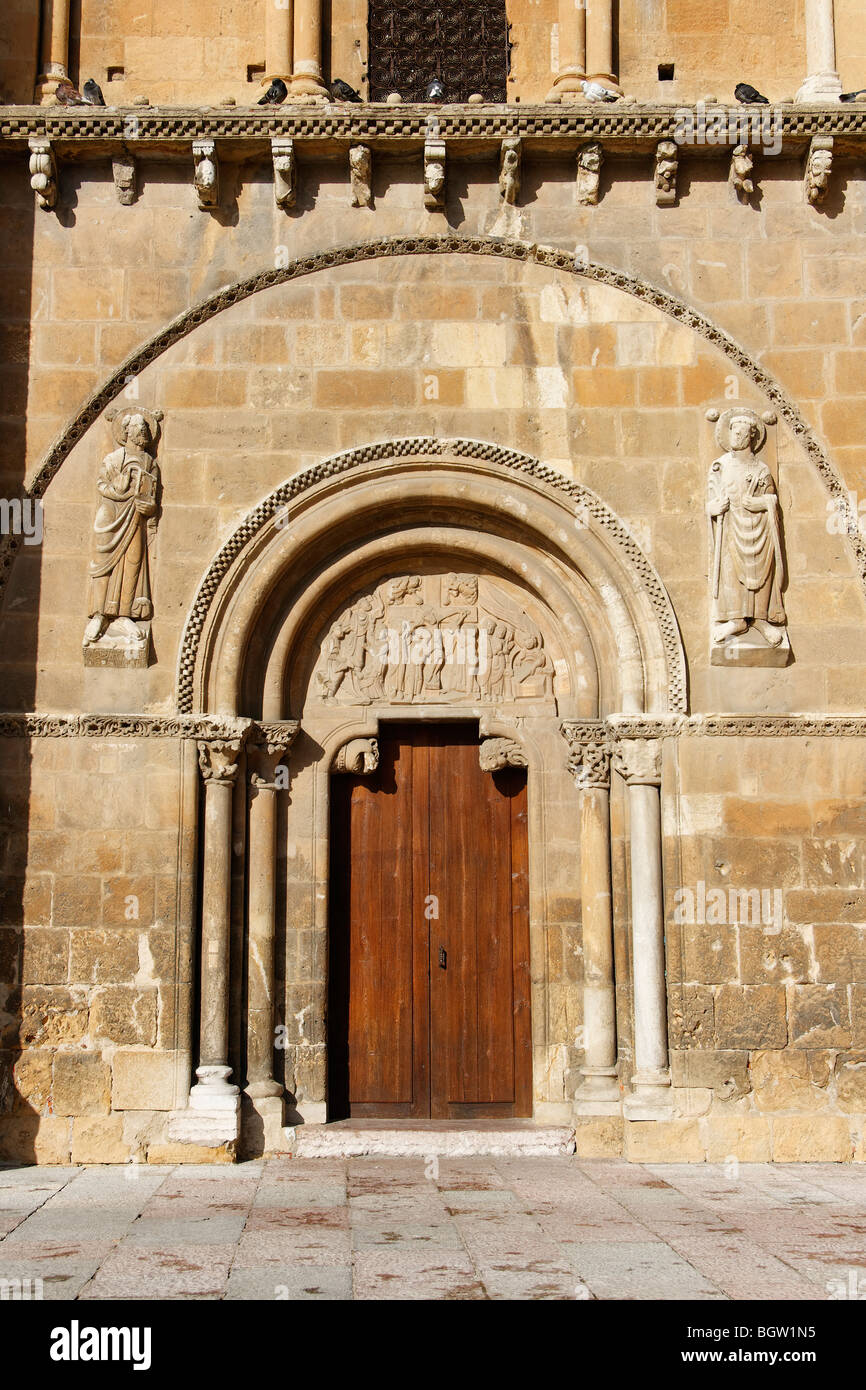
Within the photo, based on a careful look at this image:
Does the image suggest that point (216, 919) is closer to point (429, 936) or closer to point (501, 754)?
point (429, 936)

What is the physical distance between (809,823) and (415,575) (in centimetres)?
333

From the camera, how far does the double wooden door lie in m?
9.46

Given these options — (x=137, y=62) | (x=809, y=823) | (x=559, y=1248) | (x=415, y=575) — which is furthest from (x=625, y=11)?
(x=559, y=1248)

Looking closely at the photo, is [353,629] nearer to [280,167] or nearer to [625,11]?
[280,167]

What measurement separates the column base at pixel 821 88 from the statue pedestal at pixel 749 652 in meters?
4.04

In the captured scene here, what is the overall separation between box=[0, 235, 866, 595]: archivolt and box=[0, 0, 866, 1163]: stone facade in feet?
0.09

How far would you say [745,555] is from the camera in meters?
9.15

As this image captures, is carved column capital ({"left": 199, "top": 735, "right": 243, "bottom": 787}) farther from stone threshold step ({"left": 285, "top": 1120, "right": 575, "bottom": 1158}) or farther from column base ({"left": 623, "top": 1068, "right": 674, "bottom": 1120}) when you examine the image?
column base ({"left": 623, "top": 1068, "right": 674, "bottom": 1120})

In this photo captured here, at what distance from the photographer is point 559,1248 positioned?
6242 millimetres

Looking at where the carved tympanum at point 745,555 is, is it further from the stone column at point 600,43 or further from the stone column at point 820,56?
the stone column at point 600,43

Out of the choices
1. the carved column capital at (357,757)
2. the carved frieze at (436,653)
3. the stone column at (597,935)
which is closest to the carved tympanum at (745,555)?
the stone column at (597,935)

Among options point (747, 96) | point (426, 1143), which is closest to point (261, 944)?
point (426, 1143)

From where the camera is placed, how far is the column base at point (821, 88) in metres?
9.75

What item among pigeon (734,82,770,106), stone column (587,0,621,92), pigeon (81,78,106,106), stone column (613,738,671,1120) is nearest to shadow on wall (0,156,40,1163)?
pigeon (81,78,106,106)
